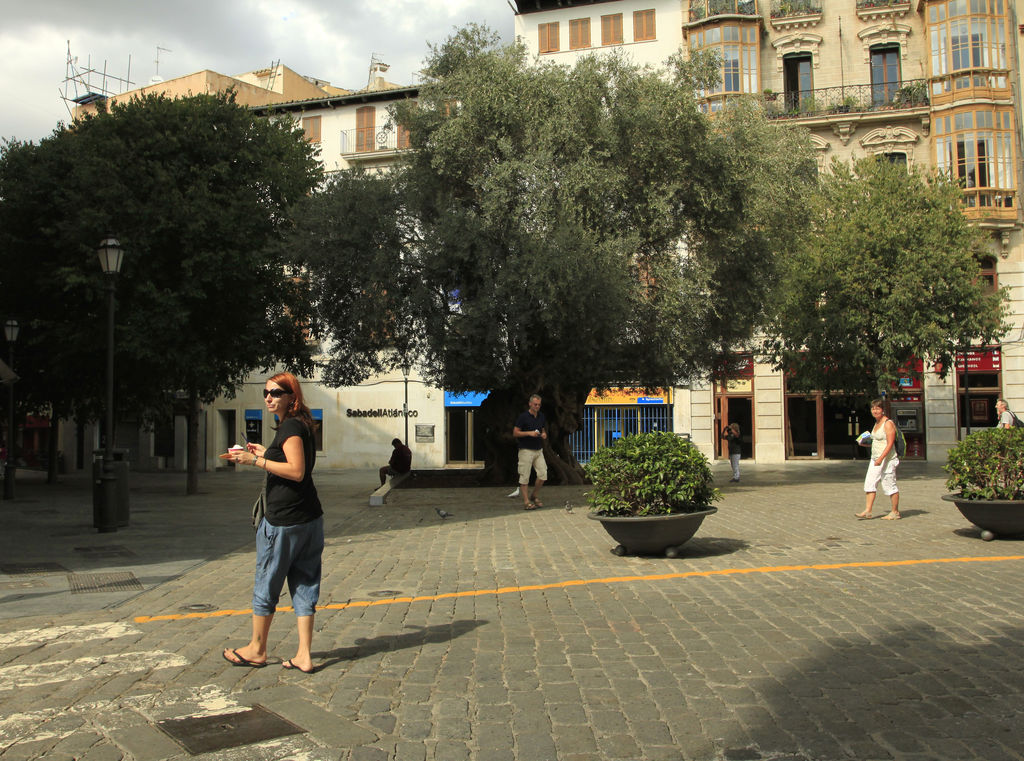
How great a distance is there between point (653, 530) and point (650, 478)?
55 cm

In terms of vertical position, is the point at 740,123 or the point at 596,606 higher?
the point at 740,123

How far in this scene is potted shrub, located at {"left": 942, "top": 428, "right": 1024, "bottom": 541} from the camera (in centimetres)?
948

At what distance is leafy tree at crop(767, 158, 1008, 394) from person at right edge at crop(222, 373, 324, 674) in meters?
19.9

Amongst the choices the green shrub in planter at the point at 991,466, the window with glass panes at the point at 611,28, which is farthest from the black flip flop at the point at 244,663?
the window with glass panes at the point at 611,28

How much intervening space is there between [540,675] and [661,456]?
4125 mm

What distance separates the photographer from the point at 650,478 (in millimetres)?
8773

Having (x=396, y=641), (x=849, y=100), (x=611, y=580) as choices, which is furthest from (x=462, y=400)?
(x=396, y=641)

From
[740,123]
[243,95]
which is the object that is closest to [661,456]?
[740,123]

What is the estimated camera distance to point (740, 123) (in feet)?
63.1

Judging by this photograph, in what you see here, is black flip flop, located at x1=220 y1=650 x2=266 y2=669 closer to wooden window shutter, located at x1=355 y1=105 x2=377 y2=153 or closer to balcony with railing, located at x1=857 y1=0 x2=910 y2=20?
balcony with railing, located at x1=857 y1=0 x2=910 y2=20

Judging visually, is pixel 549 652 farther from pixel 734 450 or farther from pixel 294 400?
pixel 734 450

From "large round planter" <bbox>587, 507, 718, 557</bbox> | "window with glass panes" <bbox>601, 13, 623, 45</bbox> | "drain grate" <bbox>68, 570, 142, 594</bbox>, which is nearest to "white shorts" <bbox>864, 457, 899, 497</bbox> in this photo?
"large round planter" <bbox>587, 507, 718, 557</bbox>

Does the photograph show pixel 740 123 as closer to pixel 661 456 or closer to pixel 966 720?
pixel 661 456

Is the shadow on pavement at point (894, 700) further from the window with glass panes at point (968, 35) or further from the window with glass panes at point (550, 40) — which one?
the window with glass panes at point (550, 40)
